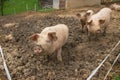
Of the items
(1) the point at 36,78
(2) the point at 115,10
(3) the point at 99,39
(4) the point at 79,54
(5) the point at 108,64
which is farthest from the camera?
(2) the point at 115,10

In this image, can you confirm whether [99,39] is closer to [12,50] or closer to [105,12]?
[105,12]

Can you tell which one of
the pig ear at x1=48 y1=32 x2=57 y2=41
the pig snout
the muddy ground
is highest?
the pig ear at x1=48 y1=32 x2=57 y2=41

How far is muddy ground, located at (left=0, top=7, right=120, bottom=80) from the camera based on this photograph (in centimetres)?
949

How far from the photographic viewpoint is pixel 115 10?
1934cm

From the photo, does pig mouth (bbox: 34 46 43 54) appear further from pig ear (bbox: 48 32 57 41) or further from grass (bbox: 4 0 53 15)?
grass (bbox: 4 0 53 15)

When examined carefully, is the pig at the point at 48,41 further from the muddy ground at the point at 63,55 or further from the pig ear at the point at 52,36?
the muddy ground at the point at 63,55

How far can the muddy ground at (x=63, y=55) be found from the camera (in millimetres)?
9492

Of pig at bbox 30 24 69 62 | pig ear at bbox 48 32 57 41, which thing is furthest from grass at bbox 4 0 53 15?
pig ear at bbox 48 32 57 41

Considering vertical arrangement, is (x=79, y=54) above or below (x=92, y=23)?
below

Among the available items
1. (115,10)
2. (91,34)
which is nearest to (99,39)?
(91,34)

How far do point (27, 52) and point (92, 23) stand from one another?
2.70 metres

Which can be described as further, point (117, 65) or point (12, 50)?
point (12, 50)

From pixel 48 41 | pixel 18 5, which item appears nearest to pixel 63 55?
pixel 48 41

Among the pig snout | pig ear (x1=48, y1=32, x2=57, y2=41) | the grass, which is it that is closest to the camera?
the pig snout
